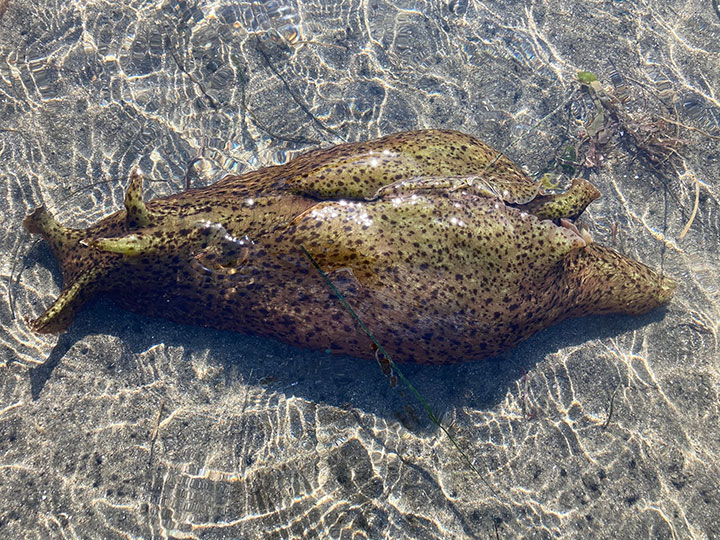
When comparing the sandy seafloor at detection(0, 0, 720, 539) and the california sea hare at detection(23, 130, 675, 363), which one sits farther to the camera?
the sandy seafloor at detection(0, 0, 720, 539)

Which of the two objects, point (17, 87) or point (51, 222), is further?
point (17, 87)

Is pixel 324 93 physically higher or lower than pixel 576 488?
higher

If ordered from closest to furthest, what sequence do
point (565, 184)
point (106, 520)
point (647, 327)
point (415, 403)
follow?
point (106, 520)
point (415, 403)
point (647, 327)
point (565, 184)

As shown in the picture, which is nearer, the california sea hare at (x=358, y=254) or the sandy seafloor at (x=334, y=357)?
the california sea hare at (x=358, y=254)

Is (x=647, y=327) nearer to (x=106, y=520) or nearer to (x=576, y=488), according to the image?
(x=576, y=488)

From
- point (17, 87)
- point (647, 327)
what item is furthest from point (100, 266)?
point (647, 327)
